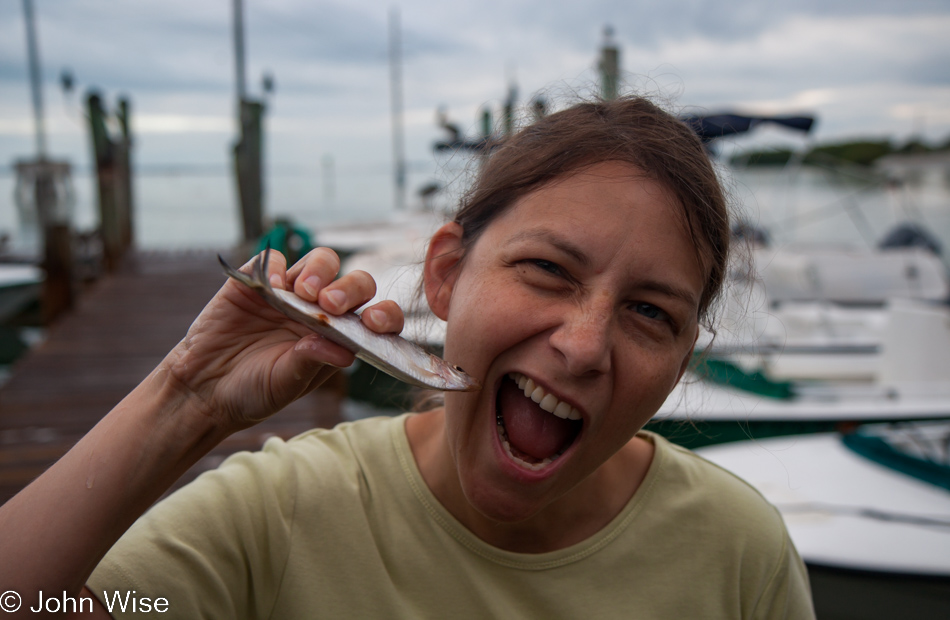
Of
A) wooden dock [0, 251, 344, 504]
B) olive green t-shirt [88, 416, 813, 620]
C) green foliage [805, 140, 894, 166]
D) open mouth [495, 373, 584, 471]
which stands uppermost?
green foliage [805, 140, 894, 166]

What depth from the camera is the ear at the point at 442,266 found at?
1.79 meters

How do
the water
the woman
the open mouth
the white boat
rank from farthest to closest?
the water < the white boat < the open mouth < the woman

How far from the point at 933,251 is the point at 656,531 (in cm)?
1679

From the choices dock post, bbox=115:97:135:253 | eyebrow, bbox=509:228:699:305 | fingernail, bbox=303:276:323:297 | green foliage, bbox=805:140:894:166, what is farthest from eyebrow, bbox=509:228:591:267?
green foliage, bbox=805:140:894:166

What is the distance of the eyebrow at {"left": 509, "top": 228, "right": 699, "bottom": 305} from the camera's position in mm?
1484

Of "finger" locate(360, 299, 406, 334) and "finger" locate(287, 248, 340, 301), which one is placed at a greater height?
"finger" locate(287, 248, 340, 301)

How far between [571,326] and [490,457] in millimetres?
355

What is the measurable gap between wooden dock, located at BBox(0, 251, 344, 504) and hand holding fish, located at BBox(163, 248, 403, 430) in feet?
13.8

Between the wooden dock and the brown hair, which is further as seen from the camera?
the wooden dock

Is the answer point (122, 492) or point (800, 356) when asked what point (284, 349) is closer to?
point (122, 492)

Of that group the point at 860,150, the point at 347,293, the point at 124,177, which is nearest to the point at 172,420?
the point at 347,293

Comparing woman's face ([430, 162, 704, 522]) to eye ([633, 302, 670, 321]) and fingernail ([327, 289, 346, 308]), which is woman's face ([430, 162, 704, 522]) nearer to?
eye ([633, 302, 670, 321])

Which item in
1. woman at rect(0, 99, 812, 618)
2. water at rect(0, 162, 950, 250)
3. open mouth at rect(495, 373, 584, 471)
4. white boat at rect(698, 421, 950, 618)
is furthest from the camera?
water at rect(0, 162, 950, 250)

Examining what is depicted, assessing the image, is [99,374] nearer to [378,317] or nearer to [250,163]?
[250,163]
